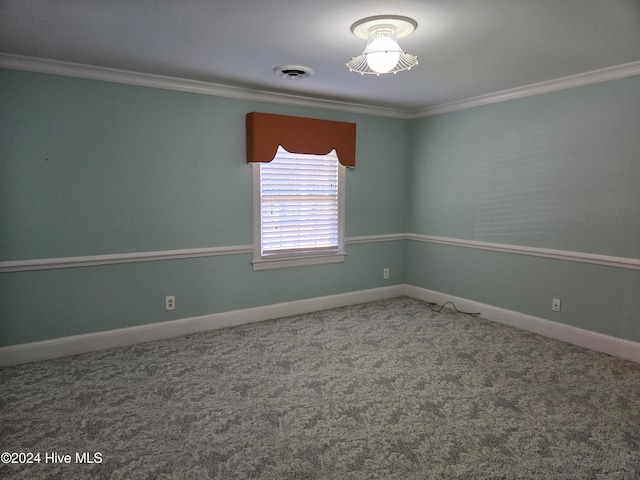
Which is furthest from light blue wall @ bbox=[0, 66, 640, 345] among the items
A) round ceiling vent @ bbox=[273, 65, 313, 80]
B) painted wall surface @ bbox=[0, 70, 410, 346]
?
round ceiling vent @ bbox=[273, 65, 313, 80]

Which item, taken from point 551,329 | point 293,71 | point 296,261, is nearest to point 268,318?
point 296,261

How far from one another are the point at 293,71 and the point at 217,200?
1.42m

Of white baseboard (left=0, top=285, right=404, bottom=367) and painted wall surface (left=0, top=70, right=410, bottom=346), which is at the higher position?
painted wall surface (left=0, top=70, right=410, bottom=346)

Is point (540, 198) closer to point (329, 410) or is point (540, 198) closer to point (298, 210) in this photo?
point (298, 210)

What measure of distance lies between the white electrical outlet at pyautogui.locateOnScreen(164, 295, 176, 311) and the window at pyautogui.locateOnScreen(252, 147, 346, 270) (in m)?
0.86

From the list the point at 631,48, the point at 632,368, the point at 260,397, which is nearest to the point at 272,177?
the point at 260,397

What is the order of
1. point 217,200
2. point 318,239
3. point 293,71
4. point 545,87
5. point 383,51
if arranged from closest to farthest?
1. point 383,51
2. point 293,71
3. point 545,87
4. point 217,200
5. point 318,239

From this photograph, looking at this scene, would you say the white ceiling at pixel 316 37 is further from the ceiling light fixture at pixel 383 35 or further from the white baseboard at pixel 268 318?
the white baseboard at pixel 268 318

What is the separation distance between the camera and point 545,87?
3.80 m

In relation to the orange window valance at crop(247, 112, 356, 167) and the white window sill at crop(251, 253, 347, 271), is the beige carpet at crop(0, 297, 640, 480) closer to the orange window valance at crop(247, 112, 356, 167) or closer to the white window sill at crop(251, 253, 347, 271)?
the white window sill at crop(251, 253, 347, 271)

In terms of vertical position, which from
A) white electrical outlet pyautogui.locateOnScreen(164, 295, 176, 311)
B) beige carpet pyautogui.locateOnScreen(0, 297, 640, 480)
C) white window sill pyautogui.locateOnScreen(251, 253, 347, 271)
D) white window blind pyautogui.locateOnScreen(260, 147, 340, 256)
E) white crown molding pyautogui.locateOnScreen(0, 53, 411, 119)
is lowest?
beige carpet pyautogui.locateOnScreen(0, 297, 640, 480)

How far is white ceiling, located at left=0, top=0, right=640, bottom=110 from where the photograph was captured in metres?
2.23

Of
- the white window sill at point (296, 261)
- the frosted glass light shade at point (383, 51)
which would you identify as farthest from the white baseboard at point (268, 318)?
the frosted glass light shade at point (383, 51)

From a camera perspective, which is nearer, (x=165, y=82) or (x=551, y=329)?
(x=165, y=82)
